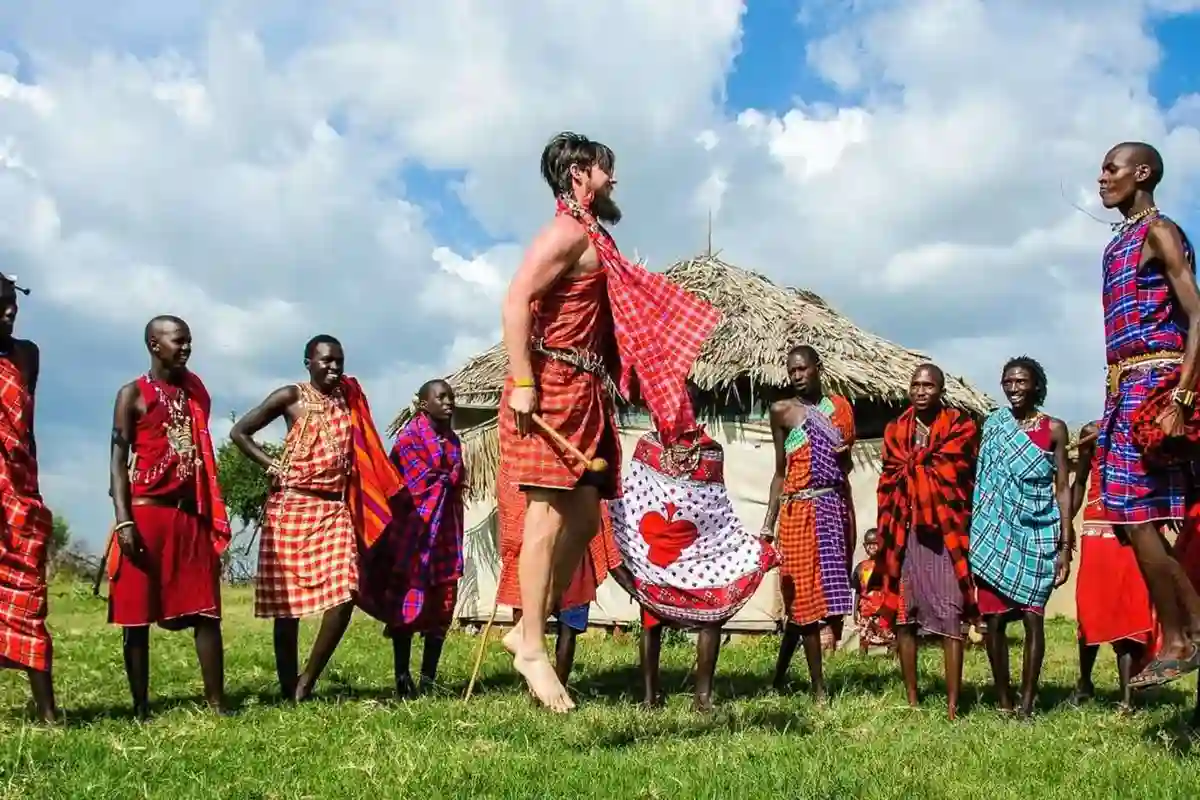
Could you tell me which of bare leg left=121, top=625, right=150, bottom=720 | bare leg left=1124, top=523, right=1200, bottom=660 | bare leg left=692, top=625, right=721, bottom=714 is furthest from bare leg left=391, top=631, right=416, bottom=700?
bare leg left=1124, top=523, right=1200, bottom=660

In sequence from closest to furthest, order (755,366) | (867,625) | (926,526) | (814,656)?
(926,526) < (814,656) < (867,625) < (755,366)

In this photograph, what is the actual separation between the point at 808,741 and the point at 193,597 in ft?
10.6

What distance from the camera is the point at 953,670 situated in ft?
21.9

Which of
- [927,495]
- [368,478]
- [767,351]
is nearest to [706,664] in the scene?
[927,495]

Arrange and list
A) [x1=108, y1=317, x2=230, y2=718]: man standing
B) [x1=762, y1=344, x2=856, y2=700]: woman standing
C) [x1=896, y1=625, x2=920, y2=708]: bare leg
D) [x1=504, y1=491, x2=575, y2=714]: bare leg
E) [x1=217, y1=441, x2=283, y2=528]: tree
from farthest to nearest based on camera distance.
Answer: [x1=217, y1=441, x2=283, y2=528]: tree → [x1=762, y1=344, x2=856, y2=700]: woman standing → [x1=896, y1=625, x2=920, y2=708]: bare leg → [x1=108, y1=317, x2=230, y2=718]: man standing → [x1=504, y1=491, x2=575, y2=714]: bare leg

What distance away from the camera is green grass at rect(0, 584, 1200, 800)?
4172 mm

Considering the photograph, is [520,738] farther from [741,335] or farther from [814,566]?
[741,335]

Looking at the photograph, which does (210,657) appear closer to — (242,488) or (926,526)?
(926,526)

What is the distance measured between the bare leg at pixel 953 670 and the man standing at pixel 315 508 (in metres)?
3.27

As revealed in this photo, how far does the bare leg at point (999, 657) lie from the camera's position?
680 cm

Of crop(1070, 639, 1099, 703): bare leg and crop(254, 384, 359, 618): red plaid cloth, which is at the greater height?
crop(254, 384, 359, 618): red plaid cloth

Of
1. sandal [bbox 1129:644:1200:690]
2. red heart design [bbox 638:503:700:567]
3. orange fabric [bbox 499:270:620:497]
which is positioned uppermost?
orange fabric [bbox 499:270:620:497]

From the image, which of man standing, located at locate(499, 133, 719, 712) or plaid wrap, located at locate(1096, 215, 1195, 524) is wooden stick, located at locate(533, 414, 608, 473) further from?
plaid wrap, located at locate(1096, 215, 1195, 524)

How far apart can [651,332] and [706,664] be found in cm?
248
